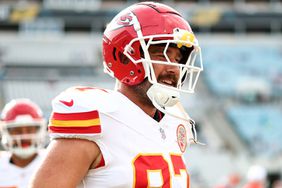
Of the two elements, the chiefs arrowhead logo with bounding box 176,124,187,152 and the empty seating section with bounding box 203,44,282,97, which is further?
the empty seating section with bounding box 203,44,282,97

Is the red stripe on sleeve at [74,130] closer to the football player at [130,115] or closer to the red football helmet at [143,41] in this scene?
the football player at [130,115]

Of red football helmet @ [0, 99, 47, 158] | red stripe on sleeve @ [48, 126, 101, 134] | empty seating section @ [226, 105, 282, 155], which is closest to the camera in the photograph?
red stripe on sleeve @ [48, 126, 101, 134]

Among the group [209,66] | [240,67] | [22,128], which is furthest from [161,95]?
[240,67]

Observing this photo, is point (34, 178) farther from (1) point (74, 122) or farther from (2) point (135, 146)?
(2) point (135, 146)

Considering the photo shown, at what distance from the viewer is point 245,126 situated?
1427 cm

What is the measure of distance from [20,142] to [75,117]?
5.81ft

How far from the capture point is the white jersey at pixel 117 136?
165 cm

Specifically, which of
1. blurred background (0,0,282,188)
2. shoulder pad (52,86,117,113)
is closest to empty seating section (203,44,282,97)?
blurred background (0,0,282,188)

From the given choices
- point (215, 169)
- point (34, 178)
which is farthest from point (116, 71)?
point (215, 169)

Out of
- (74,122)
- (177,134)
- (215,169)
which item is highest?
(74,122)

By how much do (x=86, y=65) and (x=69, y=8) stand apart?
2336 mm

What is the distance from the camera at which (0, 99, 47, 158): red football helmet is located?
3330mm

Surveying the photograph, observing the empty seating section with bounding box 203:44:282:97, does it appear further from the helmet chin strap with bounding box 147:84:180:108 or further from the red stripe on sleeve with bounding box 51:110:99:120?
the red stripe on sleeve with bounding box 51:110:99:120

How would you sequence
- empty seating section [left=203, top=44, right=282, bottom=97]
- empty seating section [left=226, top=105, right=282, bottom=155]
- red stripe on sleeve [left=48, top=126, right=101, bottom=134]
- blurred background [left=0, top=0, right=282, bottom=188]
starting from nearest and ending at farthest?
red stripe on sleeve [left=48, top=126, right=101, bottom=134], blurred background [left=0, top=0, right=282, bottom=188], empty seating section [left=226, top=105, right=282, bottom=155], empty seating section [left=203, top=44, right=282, bottom=97]
